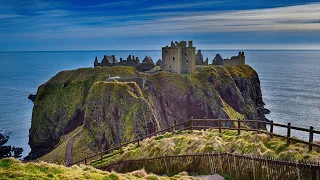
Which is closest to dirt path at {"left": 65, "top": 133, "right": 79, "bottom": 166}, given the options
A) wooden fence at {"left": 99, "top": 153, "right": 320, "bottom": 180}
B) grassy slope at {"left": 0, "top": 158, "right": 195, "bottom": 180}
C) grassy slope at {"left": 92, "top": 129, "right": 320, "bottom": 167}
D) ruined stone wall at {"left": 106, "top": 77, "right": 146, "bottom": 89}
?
ruined stone wall at {"left": 106, "top": 77, "right": 146, "bottom": 89}

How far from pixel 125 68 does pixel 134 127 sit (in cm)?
3394

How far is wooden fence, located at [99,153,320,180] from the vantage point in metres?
19.0

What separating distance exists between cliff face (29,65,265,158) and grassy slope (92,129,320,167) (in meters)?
32.7

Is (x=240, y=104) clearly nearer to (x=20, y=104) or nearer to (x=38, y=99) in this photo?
(x=38, y=99)

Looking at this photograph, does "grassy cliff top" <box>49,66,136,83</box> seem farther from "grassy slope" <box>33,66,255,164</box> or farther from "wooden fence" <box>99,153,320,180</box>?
"wooden fence" <box>99,153,320,180</box>

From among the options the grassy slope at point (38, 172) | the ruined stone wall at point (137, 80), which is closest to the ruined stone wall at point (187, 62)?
the ruined stone wall at point (137, 80)

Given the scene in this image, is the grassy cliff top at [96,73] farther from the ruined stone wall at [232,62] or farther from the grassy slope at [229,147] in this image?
the grassy slope at [229,147]

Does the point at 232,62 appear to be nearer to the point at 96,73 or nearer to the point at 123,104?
the point at 96,73

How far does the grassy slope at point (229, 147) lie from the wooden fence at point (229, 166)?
1.27m

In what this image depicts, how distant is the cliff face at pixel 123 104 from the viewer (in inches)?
2594

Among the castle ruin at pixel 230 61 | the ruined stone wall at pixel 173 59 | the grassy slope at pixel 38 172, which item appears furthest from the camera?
the castle ruin at pixel 230 61

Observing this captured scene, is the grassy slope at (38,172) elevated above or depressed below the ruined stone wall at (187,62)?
below

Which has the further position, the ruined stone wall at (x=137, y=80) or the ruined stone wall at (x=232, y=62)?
the ruined stone wall at (x=232, y=62)

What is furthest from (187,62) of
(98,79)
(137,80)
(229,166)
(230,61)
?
(229,166)
